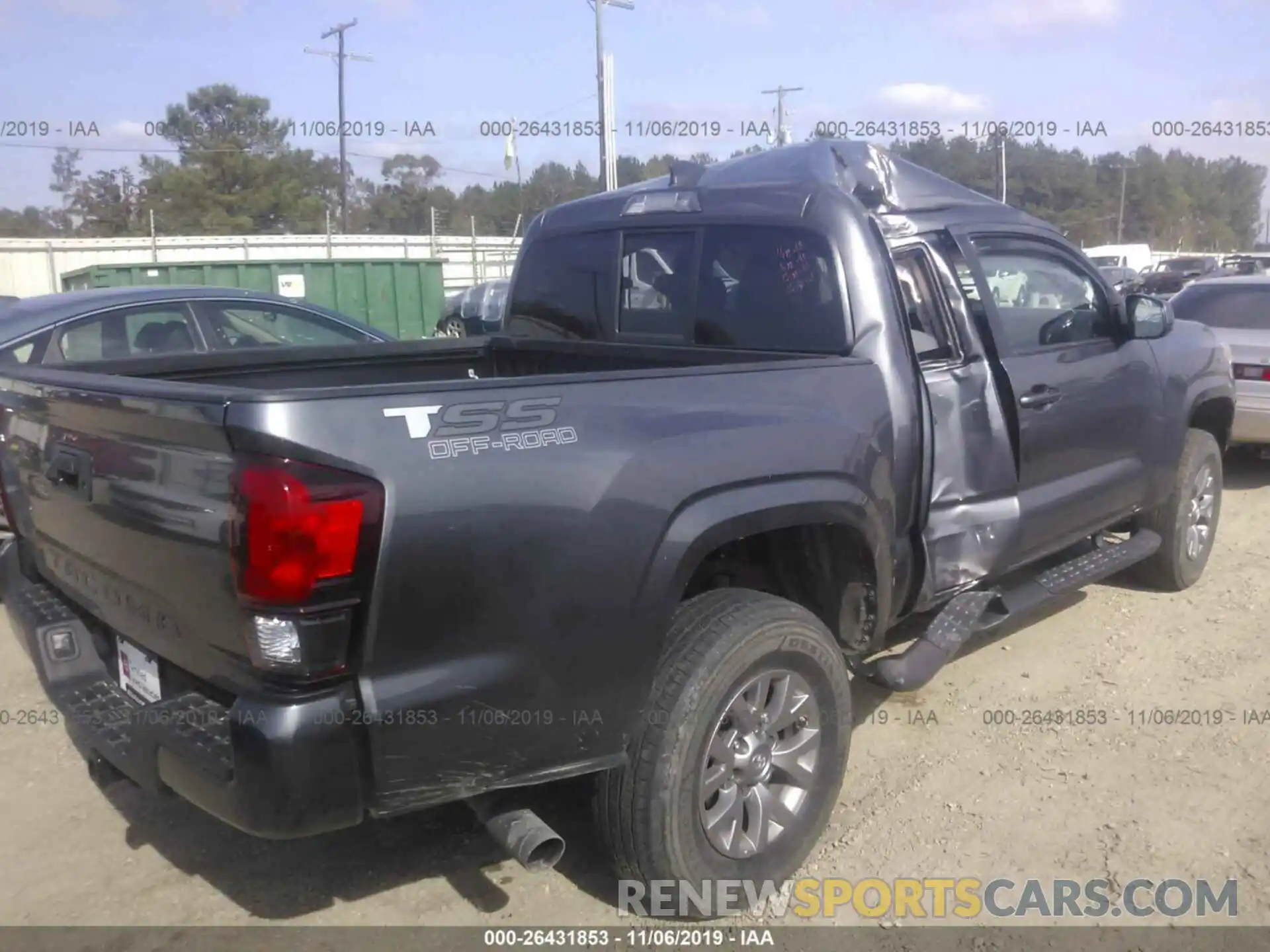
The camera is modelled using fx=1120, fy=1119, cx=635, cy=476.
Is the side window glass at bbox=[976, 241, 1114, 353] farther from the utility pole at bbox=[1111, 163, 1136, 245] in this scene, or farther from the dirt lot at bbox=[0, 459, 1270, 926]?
the utility pole at bbox=[1111, 163, 1136, 245]

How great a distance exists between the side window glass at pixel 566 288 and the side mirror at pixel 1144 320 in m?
2.27

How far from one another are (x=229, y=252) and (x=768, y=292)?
30832 mm

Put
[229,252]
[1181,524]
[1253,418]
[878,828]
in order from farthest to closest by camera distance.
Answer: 1. [229,252]
2. [1253,418]
3. [1181,524]
4. [878,828]

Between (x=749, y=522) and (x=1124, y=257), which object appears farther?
(x=1124, y=257)

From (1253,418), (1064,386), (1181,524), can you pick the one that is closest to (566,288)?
→ (1064,386)

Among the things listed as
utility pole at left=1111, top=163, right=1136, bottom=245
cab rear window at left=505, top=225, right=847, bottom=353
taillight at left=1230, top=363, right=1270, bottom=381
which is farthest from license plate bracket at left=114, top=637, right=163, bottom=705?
utility pole at left=1111, top=163, right=1136, bottom=245

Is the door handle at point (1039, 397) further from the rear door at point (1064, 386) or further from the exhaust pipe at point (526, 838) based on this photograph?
the exhaust pipe at point (526, 838)

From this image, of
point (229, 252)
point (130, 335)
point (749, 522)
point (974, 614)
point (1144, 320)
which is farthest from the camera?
point (229, 252)

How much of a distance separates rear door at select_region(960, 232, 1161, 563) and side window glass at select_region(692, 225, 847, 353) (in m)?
0.76

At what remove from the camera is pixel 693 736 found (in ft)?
9.70

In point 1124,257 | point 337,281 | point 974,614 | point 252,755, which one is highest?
point 1124,257

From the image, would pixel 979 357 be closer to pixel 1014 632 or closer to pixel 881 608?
pixel 881 608

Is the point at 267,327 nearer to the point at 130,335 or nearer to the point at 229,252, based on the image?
the point at 130,335

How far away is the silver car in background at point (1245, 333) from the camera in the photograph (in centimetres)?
806
